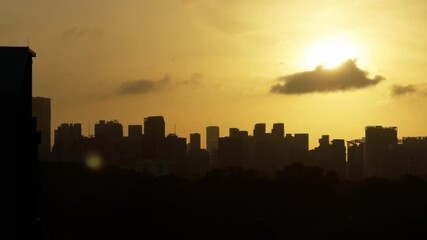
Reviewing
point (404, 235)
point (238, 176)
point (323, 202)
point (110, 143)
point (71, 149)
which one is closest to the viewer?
point (404, 235)

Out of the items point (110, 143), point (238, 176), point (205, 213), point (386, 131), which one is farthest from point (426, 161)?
point (205, 213)

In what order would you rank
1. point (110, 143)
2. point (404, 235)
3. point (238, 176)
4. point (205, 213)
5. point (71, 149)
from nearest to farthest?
1. point (404, 235)
2. point (205, 213)
3. point (238, 176)
4. point (71, 149)
5. point (110, 143)

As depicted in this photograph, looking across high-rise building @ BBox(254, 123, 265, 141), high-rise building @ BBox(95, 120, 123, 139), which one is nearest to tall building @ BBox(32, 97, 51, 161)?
high-rise building @ BBox(95, 120, 123, 139)

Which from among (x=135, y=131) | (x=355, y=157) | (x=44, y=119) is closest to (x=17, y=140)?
(x=44, y=119)

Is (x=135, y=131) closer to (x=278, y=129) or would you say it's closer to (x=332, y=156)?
(x=278, y=129)

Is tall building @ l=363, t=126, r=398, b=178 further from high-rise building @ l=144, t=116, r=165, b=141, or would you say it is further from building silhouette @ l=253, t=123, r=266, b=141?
high-rise building @ l=144, t=116, r=165, b=141

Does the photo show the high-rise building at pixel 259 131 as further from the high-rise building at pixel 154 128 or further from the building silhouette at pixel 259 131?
the high-rise building at pixel 154 128

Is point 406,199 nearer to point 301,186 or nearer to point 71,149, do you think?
point 301,186

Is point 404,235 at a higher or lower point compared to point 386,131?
lower
